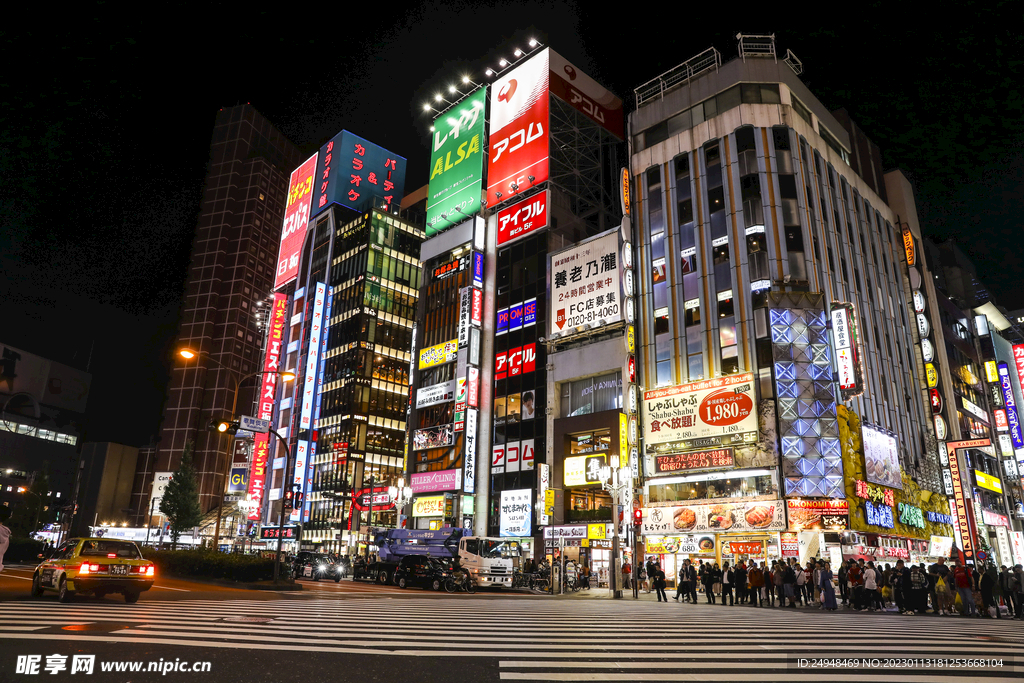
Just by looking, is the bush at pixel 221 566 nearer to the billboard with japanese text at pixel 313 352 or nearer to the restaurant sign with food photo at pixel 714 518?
the restaurant sign with food photo at pixel 714 518

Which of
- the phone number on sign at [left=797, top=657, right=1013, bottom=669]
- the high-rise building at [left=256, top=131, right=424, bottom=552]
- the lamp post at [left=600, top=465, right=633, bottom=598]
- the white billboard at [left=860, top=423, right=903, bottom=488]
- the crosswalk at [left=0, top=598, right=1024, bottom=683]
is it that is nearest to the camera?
the crosswalk at [left=0, top=598, right=1024, bottom=683]

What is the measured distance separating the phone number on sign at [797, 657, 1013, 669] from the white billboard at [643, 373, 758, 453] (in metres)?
28.3

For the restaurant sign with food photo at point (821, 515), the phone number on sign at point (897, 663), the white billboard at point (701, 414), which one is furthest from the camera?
the white billboard at point (701, 414)

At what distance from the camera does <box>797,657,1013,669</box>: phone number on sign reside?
24.4 feet

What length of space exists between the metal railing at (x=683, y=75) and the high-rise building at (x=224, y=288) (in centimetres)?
6966

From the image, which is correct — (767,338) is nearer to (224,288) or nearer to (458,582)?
(458,582)

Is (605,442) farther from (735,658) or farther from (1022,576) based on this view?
(735,658)

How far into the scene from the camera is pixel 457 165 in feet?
204

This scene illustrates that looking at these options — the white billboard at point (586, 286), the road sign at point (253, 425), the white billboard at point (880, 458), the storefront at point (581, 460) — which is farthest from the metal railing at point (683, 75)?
the road sign at point (253, 425)

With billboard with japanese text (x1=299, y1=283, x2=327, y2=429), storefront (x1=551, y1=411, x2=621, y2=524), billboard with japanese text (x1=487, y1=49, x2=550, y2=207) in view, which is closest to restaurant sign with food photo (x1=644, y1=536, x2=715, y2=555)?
storefront (x1=551, y1=411, x2=621, y2=524)

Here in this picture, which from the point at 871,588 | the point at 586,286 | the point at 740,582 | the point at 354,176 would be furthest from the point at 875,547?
the point at 354,176

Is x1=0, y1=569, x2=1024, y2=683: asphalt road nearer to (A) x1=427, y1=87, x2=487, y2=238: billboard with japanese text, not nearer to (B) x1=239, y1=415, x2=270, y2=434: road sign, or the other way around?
(B) x1=239, y1=415, x2=270, y2=434: road sign

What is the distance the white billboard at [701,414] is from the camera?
118 feet

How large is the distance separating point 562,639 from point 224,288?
106 metres
